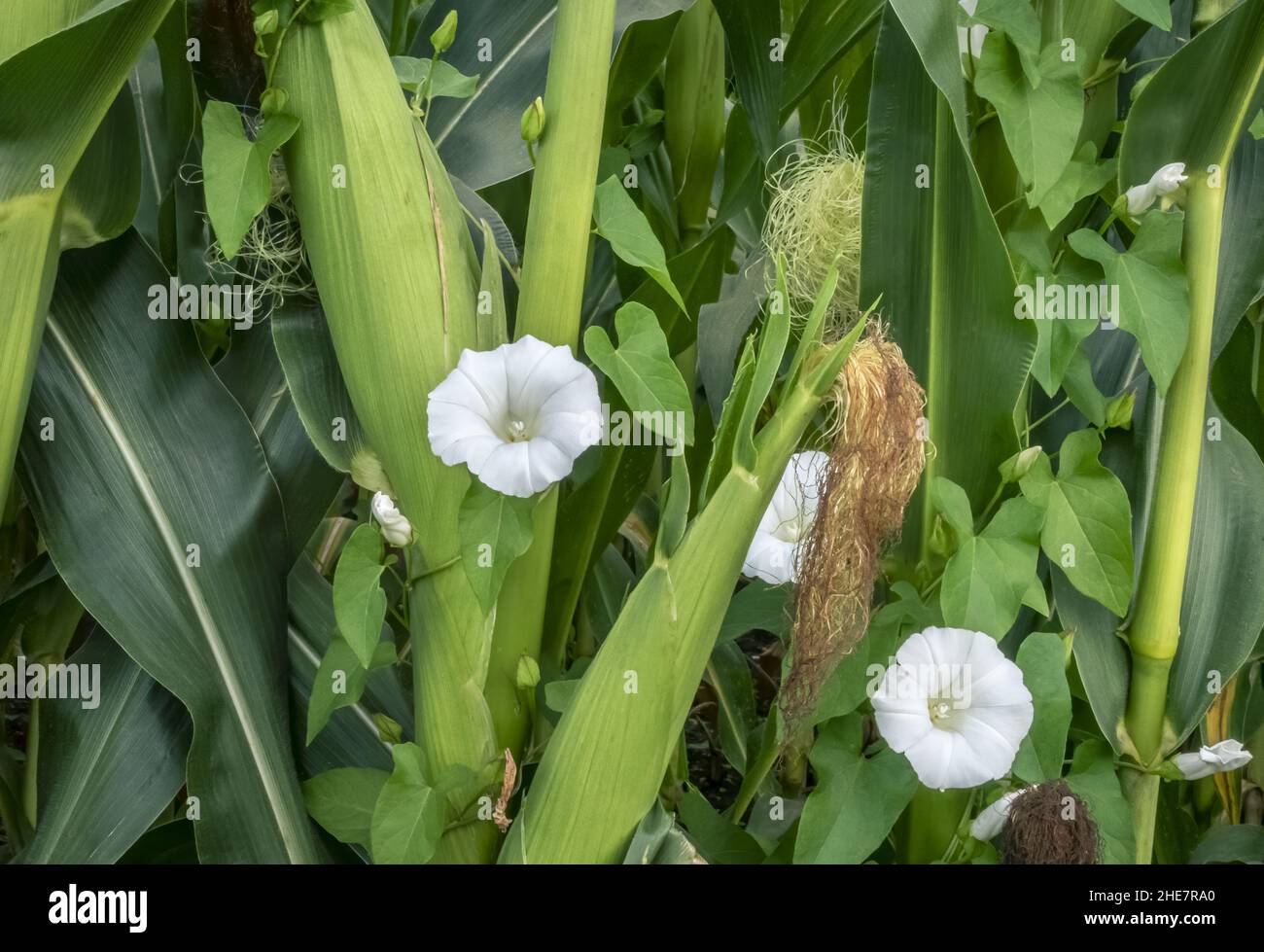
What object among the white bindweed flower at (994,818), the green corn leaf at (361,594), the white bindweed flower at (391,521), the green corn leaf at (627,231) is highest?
the green corn leaf at (627,231)

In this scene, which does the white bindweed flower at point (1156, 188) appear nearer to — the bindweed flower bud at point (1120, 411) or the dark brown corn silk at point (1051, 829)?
the bindweed flower bud at point (1120, 411)

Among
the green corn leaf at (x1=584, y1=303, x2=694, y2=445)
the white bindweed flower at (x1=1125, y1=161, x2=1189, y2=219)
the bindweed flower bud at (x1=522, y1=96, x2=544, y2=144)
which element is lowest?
the green corn leaf at (x1=584, y1=303, x2=694, y2=445)

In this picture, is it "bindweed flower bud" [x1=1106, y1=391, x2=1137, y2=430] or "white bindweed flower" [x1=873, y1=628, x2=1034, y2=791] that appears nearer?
"white bindweed flower" [x1=873, y1=628, x2=1034, y2=791]

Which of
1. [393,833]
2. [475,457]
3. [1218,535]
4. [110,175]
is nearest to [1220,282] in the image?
[1218,535]

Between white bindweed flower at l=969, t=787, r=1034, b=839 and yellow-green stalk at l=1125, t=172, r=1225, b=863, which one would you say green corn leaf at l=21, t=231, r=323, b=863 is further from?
yellow-green stalk at l=1125, t=172, r=1225, b=863

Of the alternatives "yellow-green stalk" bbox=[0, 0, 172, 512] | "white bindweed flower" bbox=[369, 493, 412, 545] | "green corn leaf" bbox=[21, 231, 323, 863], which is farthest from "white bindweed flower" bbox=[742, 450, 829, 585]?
"yellow-green stalk" bbox=[0, 0, 172, 512]

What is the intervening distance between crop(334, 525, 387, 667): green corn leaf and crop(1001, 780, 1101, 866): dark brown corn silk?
435 mm

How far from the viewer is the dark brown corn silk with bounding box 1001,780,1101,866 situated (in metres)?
0.73

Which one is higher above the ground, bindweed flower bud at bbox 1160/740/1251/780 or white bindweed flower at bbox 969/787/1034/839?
bindweed flower bud at bbox 1160/740/1251/780

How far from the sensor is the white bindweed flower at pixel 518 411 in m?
0.66

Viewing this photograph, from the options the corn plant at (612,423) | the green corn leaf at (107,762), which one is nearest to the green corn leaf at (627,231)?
the corn plant at (612,423)

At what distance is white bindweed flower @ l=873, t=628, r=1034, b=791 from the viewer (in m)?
0.70
